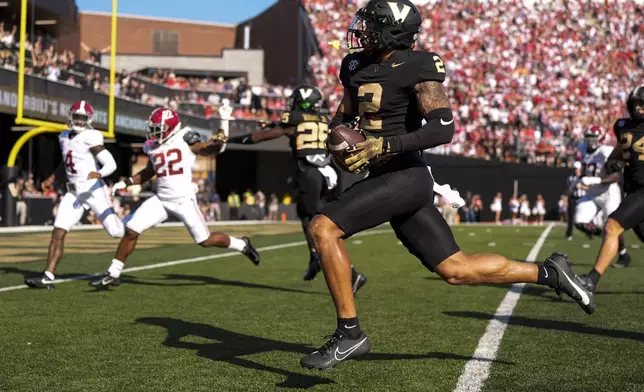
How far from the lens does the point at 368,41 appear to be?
184 inches

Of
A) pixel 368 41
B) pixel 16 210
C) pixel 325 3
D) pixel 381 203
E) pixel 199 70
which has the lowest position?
pixel 16 210

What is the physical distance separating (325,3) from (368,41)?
138ft

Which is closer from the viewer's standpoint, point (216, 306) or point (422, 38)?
point (216, 306)

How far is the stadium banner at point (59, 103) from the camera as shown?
24.0 meters

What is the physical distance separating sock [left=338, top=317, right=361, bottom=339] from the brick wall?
48.9m

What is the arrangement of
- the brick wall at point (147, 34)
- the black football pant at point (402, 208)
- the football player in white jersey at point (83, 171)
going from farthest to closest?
the brick wall at point (147, 34), the football player in white jersey at point (83, 171), the black football pant at point (402, 208)

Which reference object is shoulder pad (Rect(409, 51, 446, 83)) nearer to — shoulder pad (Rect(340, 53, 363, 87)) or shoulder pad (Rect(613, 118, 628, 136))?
shoulder pad (Rect(340, 53, 363, 87))

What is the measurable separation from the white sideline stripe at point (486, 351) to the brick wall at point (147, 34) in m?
46.1

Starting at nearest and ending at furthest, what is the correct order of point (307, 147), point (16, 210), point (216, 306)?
point (216, 306) → point (307, 147) → point (16, 210)

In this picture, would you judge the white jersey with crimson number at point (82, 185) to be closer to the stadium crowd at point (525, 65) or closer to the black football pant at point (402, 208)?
the black football pant at point (402, 208)

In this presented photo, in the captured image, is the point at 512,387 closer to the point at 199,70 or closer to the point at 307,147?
the point at 307,147

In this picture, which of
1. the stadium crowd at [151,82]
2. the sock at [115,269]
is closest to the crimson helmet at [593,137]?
the sock at [115,269]

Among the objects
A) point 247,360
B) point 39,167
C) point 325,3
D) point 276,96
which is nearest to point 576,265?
point 247,360

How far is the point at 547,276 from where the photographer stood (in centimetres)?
495
